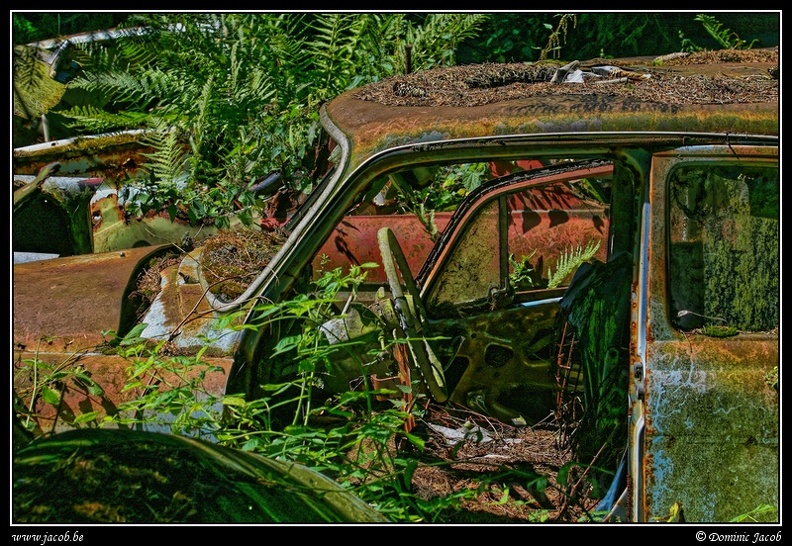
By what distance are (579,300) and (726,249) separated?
2.93 ft

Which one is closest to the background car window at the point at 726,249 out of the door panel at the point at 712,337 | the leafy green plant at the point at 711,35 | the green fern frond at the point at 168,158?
the door panel at the point at 712,337

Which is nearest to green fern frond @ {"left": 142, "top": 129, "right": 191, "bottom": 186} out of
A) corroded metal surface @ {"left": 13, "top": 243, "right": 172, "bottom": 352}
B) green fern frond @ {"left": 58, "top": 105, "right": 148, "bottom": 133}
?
green fern frond @ {"left": 58, "top": 105, "right": 148, "bottom": 133}

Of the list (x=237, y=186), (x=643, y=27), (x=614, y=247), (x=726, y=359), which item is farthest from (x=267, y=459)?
(x=643, y=27)

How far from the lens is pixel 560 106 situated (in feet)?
9.36

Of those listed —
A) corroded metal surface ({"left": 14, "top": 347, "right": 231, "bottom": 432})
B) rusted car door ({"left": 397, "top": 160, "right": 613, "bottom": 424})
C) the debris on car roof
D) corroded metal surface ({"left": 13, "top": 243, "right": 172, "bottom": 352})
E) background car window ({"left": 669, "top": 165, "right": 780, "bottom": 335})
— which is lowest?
rusted car door ({"left": 397, "top": 160, "right": 613, "bottom": 424})

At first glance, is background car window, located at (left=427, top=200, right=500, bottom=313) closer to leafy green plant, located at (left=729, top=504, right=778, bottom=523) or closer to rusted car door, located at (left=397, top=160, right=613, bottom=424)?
rusted car door, located at (left=397, top=160, right=613, bottom=424)

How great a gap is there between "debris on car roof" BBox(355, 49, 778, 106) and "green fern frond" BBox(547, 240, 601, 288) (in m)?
1.38

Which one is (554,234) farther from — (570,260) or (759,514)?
(759,514)

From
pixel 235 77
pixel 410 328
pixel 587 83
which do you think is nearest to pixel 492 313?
pixel 410 328

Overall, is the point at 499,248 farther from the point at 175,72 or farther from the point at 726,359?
the point at 175,72

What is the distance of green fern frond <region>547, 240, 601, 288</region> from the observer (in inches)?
202

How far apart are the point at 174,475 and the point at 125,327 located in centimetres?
110

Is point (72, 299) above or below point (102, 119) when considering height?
above

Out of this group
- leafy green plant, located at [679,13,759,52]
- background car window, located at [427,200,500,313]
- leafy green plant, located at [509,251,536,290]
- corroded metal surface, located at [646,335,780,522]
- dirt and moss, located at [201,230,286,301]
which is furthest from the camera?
leafy green plant, located at [679,13,759,52]
